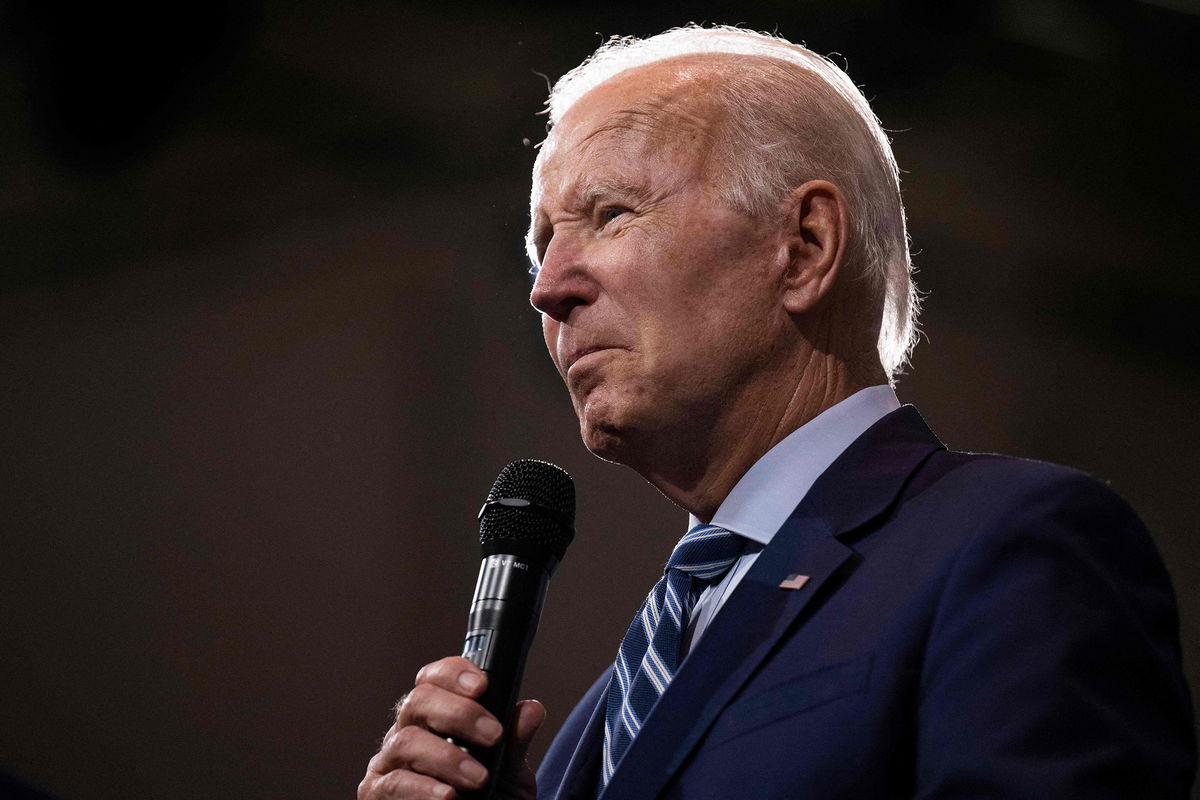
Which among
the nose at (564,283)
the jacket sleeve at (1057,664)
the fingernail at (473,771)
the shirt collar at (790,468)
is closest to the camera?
the jacket sleeve at (1057,664)

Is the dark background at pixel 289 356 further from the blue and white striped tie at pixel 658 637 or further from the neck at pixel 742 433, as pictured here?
the blue and white striped tie at pixel 658 637

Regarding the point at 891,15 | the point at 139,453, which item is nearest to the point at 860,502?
the point at 891,15

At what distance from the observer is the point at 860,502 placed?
140cm

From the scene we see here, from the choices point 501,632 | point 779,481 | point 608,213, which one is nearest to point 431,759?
point 501,632

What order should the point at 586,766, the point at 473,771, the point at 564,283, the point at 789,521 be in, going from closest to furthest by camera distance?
the point at 473,771 → the point at 789,521 → the point at 586,766 → the point at 564,283

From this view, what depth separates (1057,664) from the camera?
3.49 feet

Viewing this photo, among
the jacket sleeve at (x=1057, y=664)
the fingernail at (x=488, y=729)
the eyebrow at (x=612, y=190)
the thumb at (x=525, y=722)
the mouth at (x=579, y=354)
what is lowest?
the thumb at (x=525, y=722)

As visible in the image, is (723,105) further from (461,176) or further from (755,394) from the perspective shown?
(461,176)

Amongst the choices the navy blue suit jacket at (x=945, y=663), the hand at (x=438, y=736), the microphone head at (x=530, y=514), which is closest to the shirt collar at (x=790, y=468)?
the navy blue suit jacket at (x=945, y=663)

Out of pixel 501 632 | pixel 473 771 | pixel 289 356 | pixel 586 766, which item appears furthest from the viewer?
pixel 289 356

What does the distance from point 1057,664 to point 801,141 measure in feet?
3.05

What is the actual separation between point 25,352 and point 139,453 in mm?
390

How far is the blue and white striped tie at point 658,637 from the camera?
141 centimetres

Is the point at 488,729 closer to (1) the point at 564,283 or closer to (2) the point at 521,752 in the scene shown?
(2) the point at 521,752
